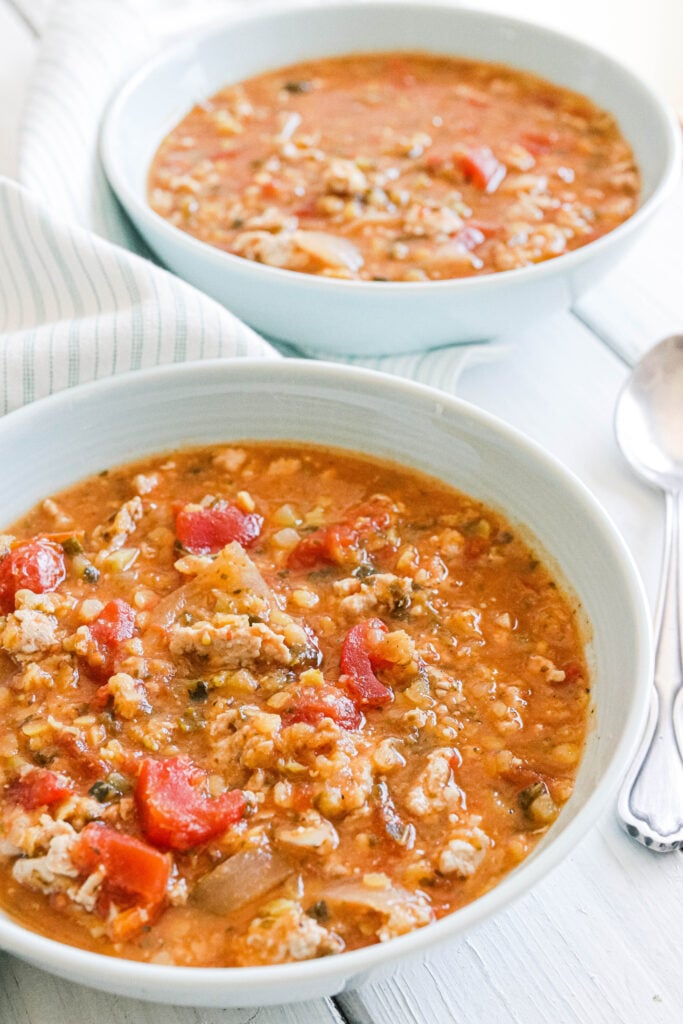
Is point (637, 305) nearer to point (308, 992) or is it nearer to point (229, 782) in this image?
point (229, 782)

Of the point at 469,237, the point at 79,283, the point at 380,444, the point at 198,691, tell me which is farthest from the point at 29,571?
the point at 469,237

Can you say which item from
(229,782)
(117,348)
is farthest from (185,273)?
(229,782)

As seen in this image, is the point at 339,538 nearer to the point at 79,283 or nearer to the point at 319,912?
the point at 319,912

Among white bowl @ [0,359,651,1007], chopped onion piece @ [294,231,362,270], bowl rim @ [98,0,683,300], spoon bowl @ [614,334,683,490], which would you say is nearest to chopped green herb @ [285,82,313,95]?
bowl rim @ [98,0,683,300]

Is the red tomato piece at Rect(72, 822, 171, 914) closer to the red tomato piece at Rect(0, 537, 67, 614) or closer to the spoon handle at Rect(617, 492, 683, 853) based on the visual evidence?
the red tomato piece at Rect(0, 537, 67, 614)

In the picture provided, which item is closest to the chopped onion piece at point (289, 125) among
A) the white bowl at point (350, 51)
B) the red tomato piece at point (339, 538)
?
the white bowl at point (350, 51)

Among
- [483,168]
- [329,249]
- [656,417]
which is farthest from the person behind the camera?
[483,168]
